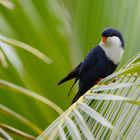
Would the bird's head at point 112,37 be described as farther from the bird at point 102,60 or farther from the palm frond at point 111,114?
the palm frond at point 111,114

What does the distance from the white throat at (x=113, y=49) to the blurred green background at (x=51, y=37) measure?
5 cm

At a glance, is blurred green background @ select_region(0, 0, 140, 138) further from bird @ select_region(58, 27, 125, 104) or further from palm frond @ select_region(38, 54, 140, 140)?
palm frond @ select_region(38, 54, 140, 140)

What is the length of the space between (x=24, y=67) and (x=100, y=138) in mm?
538

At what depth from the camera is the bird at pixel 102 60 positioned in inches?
52.6

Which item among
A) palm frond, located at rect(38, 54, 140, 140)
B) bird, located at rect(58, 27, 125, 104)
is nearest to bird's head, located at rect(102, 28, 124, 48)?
bird, located at rect(58, 27, 125, 104)

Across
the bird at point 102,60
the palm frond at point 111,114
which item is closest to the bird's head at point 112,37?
the bird at point 102,60

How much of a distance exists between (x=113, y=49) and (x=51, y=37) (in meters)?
0.34

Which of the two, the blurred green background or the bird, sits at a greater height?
the blurred green background

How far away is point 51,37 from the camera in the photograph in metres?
1.14

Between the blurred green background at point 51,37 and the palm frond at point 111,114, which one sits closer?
the palm frond at point 111,114

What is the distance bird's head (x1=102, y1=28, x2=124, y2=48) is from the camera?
133 centimetres

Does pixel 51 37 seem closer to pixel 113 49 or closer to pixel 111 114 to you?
pixel 113 49

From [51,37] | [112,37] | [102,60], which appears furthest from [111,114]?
[102,60]

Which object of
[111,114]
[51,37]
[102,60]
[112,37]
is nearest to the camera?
[111,114]
